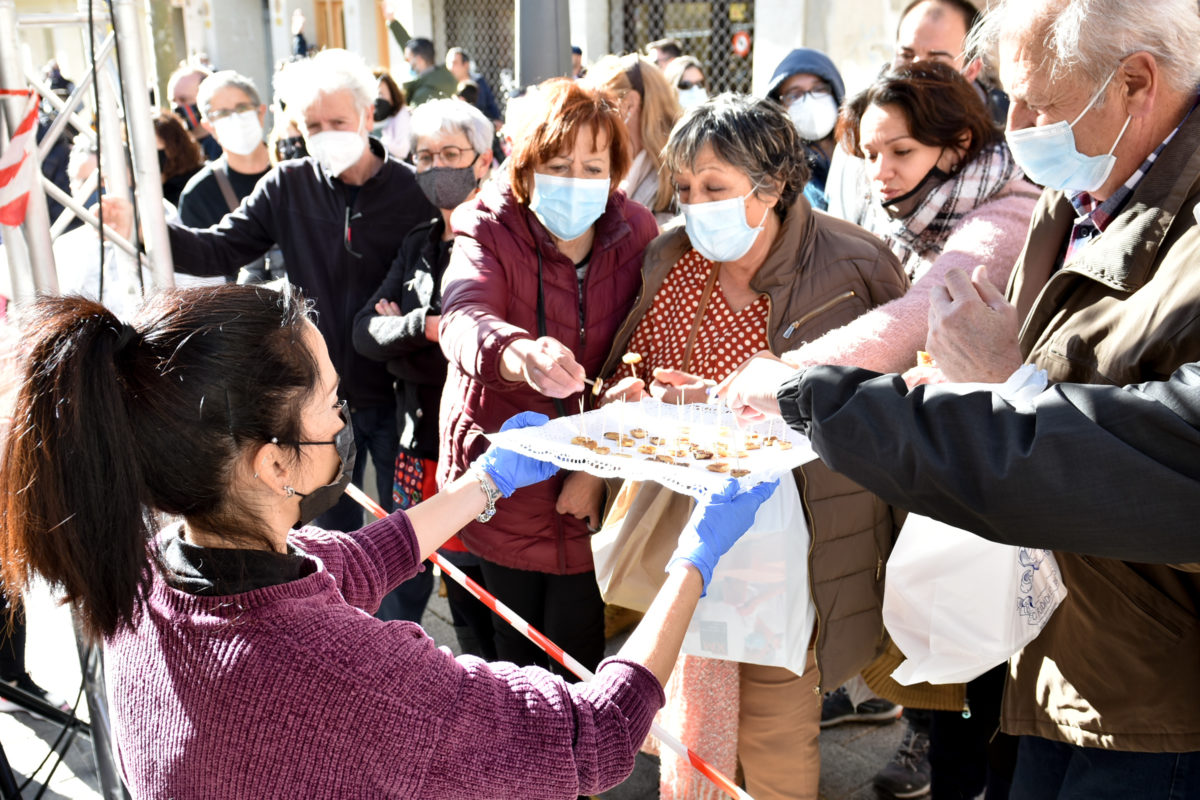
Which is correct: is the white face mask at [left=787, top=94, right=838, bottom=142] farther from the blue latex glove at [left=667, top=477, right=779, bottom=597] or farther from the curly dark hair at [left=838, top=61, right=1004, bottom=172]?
the blue latex glove at [left=667, top=477, right=779, bottom=597]

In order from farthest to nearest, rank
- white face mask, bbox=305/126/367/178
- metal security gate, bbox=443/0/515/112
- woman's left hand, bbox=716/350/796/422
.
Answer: metal security gate, bbox=443/0/515/112, white face mask, bbox=305/126/367/178, woman's left hand, bbox=716/350/796/422

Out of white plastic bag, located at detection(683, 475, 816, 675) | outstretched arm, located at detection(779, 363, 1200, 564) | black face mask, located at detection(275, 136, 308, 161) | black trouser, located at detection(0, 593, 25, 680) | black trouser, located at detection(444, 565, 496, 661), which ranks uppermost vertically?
black face mask, located at detection(275, 136, 308, 161)

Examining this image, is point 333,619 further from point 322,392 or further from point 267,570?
point 322,392

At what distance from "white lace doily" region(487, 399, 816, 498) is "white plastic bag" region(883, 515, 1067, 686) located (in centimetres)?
32

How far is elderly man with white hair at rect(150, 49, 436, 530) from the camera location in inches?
143

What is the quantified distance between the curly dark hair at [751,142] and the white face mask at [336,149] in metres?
1.52

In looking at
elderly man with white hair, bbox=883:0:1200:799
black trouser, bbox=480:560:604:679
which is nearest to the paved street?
black trouser, bbox=480:560:604:679

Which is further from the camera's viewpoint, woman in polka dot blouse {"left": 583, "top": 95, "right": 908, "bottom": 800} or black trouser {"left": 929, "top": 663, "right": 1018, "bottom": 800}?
black trouser {"left": 929, "top": 663, "right": 1018, "bottom": 800}

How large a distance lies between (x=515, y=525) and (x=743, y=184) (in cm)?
117

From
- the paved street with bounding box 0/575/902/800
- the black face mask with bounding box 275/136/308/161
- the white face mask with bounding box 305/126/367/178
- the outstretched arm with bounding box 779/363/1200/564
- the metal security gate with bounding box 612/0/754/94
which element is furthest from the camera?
the metal security gate with bounding box 612/0/754/94

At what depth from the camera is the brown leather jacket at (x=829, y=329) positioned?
7.39 feet

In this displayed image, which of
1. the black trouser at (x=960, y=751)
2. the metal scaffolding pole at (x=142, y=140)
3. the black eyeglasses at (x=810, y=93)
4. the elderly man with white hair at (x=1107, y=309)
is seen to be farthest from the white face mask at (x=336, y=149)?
the black trouser at (x=960, y=751)

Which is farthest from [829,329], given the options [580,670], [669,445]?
[580,670]

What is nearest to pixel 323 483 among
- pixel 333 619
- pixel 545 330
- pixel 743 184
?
pixel 333 619
